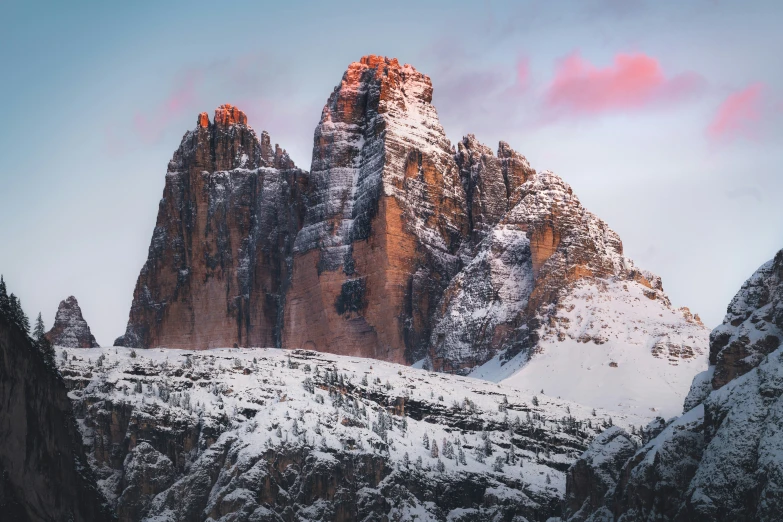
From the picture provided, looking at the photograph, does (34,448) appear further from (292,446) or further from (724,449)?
(292,446)

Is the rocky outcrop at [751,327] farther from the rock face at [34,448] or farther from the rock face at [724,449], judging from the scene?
the rock face at [34,448]

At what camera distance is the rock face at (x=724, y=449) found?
340 ft

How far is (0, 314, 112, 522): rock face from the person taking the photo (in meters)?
109

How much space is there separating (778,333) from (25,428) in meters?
53.7

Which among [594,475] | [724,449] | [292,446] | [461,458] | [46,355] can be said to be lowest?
[594,475]

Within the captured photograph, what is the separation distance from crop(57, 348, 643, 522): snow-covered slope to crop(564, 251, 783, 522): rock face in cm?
3446

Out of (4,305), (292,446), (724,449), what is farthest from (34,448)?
(292,446)

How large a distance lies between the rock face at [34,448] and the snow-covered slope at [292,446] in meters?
24.3

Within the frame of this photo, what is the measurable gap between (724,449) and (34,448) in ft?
155

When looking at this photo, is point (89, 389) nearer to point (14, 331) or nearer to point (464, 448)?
point (464, 448)

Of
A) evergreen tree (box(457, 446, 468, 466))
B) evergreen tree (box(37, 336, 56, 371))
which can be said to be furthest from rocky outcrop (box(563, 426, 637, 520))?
evergreen tree (box(37, 336, 56, 371))

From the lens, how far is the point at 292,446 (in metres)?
162

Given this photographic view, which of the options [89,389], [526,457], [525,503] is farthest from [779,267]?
[89,389]

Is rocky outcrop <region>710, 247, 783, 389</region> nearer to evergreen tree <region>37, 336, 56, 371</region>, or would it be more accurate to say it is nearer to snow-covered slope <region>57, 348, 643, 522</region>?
snow-covered slope <region>57, 348, 643, 522</region>
